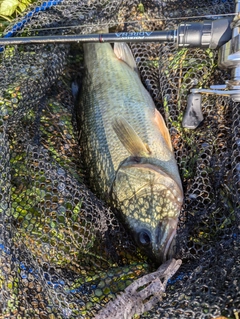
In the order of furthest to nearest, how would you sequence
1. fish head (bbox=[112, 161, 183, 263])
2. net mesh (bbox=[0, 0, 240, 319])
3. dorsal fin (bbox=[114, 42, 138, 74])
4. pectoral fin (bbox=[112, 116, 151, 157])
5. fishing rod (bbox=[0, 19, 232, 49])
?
dorsal fin (bbox=[114, 42, 138, 74]) → pectoral fin (bbox=[112, 116, 151, 157]) → fish head (bbox=[112, 161, 183, 263]) → fishing rod (bbox=[0, 19, 232, 49]) → net mesh (bbox=[0, 0, 240, 319])

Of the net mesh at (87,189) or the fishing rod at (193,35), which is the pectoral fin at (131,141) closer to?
the net mesh at (87,189)

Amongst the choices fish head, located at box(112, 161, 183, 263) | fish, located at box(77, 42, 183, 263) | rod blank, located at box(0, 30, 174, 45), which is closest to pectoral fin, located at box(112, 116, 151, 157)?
fish, located at box(77, 42, 183, 263)

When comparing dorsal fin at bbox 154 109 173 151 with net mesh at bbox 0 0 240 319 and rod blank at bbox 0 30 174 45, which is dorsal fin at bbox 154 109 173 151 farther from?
rod blank at bbox 0 30 174 45

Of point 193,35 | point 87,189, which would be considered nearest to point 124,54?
point 193,35

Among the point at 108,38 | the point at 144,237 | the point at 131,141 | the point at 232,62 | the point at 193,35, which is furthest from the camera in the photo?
the point at 131,141

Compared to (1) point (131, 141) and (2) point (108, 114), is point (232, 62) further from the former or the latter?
(2) point (108, 114)

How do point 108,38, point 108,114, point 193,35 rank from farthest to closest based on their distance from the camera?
point 108,114 < point 108,38 < point 193,35

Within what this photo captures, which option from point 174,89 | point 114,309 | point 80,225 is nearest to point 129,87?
point 174,89

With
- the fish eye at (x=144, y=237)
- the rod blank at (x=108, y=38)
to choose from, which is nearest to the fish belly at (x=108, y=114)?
the fish eye at (x=144, y=237)
